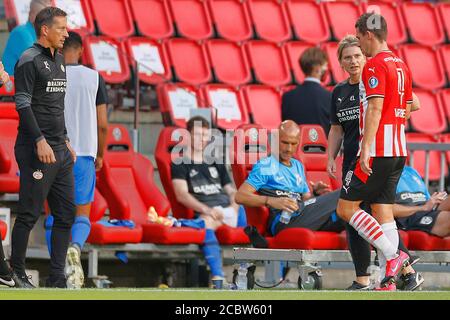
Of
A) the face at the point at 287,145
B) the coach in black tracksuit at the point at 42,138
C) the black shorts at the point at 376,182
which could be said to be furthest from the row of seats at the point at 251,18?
the black shorts at the point at 376,182

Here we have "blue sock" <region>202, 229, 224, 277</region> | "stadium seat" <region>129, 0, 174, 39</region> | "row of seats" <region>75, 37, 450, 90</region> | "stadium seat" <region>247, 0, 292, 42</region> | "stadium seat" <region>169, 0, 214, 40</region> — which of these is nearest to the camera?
"blue sock" <region>202, 229, 224, 277</region>

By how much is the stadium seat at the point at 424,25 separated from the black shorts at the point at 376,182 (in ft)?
27.6

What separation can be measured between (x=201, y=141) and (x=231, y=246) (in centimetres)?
93

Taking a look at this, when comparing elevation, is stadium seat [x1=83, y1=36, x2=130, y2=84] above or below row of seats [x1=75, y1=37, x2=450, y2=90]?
below

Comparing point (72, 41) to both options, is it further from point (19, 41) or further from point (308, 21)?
point (308, 21)

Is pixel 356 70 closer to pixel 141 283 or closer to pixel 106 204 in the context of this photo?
pixel 106 204

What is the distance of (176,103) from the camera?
40.0 feet

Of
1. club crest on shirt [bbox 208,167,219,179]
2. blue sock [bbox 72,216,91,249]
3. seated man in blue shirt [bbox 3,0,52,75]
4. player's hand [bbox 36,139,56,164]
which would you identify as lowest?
blue sock [bbox 72,216,91,249]

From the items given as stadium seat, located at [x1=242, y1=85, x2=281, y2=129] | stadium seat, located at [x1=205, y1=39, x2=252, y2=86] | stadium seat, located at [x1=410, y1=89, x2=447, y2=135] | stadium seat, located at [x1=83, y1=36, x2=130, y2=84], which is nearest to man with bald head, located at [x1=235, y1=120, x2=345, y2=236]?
stadium seat, located at [x1=83, y1=36, x2=130, y2=84]

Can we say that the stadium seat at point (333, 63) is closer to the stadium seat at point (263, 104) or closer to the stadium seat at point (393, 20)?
the stadium seat at point (263, 104)

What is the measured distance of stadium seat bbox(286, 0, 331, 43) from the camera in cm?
1538

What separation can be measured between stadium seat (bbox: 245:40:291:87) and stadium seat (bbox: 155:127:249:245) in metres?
3.50

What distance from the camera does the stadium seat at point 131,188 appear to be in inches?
421

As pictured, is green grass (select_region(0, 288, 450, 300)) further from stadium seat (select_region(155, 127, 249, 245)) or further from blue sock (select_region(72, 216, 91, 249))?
stadium seat (select_region(155, 127, 249, 245))
